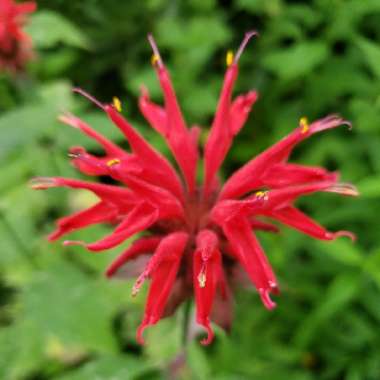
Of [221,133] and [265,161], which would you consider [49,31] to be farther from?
[265,161]

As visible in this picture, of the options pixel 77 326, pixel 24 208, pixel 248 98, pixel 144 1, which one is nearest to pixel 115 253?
pixel 77 326

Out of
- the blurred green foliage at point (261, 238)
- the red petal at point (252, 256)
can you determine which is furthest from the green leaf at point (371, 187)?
the red petal at point (252, 256)

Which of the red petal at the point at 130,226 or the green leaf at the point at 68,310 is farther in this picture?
the green leaf at the point at 68,310

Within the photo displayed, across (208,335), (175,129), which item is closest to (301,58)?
(175,129)

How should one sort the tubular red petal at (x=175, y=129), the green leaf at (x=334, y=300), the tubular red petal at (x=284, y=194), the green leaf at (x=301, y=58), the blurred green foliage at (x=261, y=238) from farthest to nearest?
the green leaf at (x=301, y=58)
the blurred green foliage at (x=261, y=238)
the green leaf at (x=334, y=300)
the tubular red petal at (x=175, y=129)
the tubular red petal at (x=284, y=194)

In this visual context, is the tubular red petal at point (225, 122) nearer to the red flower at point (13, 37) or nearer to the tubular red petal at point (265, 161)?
the tubular red petal at point (265, 161)

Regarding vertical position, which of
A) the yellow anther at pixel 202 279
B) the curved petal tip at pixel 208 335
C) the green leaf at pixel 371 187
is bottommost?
the green leaf at pixel 371 187
